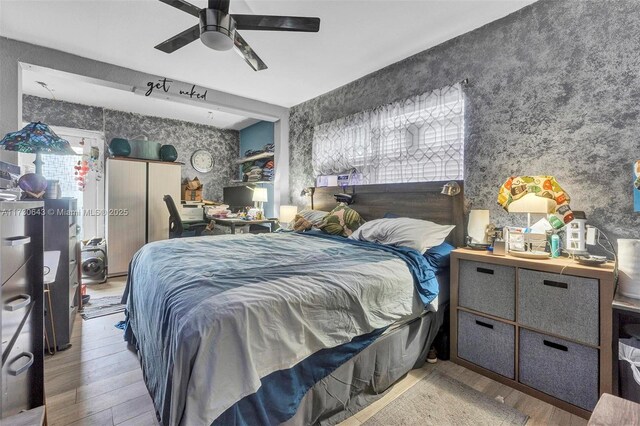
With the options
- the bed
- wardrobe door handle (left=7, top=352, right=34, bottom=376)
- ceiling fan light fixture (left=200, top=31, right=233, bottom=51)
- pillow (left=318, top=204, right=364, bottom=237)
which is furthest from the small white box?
wardrobe door handle (left=7, top=352, right=34, bottom=376)

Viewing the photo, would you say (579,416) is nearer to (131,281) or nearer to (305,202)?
(131,281)

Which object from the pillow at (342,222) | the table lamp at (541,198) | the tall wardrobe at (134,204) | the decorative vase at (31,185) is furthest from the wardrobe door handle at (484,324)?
the tall wardrobe at (134,204)

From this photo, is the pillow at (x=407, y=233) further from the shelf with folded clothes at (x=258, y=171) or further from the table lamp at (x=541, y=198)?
the shelf with folded clothes at (x=258, y=171)

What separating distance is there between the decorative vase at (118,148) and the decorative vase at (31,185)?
274 cm

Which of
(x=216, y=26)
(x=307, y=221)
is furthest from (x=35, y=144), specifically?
(x=307, y=221)

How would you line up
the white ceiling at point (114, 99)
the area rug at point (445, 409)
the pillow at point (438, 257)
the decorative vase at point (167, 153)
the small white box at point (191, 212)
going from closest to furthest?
the area rug at point (445, 409) < the pillow at point (438, 257) < the white ceiling at point (114, 99) < the decorative vase at point (167, 153) < the small white box at point (191, 212)

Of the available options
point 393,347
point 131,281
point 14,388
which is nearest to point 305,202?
point 131,281

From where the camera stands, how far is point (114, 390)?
5.62 feet

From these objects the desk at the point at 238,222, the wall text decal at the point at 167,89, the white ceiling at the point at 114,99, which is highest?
the white ceiling at the point at 114,99

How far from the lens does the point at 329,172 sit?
3.87 m

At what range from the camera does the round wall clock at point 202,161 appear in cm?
543

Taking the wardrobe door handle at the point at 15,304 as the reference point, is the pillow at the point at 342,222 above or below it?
above

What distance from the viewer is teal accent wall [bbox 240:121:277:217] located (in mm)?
4953

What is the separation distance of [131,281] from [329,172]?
2528 mm
